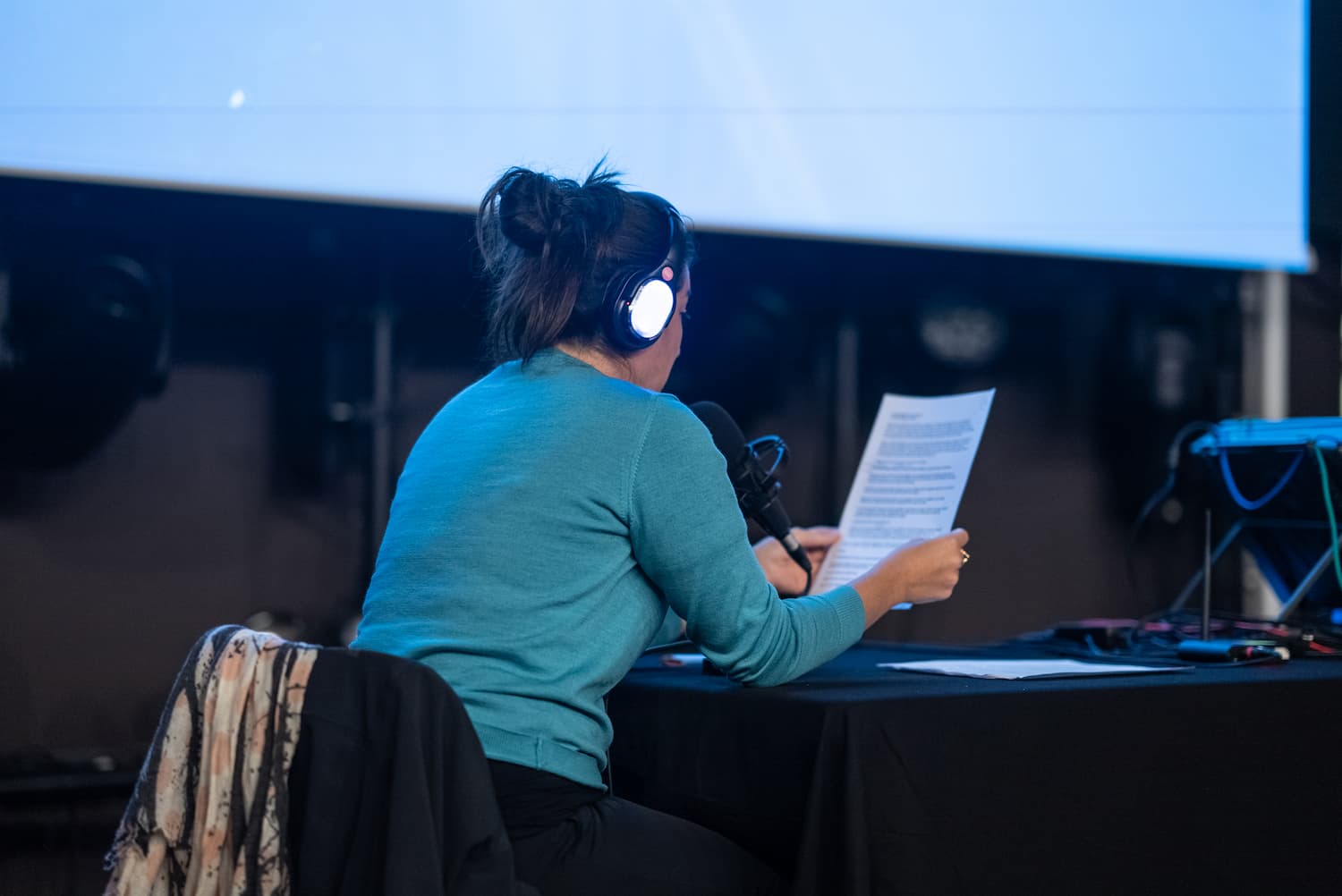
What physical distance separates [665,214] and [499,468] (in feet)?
1.20

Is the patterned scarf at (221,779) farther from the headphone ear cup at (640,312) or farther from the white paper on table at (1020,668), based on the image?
the white paper on table at (1020,668)

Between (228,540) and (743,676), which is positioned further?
(228,540)

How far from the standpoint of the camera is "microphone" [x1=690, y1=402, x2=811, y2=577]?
1.48 meters

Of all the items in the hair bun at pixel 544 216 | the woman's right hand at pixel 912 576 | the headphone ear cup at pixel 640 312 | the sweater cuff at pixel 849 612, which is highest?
the hair bun at pixel 544 216

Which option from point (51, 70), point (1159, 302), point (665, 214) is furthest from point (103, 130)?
point (1159, 302)

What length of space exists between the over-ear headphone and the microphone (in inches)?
5.6

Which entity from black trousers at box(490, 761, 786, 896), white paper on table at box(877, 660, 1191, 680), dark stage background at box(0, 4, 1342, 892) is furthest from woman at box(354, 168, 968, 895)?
dark stage background at box(0, 4, 1342, 892)

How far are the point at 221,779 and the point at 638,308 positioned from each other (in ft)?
2.02

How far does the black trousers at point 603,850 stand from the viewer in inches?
44.8

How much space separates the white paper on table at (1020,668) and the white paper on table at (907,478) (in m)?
0.09

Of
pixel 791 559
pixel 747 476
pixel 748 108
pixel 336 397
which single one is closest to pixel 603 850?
pixel 747 476

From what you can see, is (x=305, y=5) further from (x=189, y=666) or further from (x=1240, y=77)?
(x=1240, y=77)

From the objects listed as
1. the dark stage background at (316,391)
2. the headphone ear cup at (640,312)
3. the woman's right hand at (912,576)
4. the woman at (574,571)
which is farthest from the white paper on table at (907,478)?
the dark stage background at (316,391)

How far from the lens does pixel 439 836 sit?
1038 millimetres
